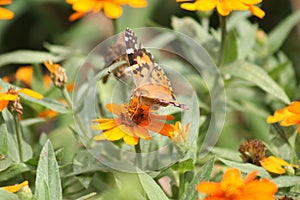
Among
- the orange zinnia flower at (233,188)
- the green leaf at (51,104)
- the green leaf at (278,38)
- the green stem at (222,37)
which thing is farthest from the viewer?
the green leaf at (278,38)

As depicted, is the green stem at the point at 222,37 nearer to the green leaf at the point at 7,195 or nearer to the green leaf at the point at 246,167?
the green leaf at the point at 246,167

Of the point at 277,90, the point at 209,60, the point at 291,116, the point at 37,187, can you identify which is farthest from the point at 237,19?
the point at 37,187

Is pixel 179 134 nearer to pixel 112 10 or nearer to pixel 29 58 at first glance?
pixel 112 10

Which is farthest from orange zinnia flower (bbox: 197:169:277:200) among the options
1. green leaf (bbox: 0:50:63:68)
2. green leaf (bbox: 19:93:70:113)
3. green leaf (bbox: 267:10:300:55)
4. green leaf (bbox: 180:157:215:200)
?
green leaf (bbox: 267:10:300:55)

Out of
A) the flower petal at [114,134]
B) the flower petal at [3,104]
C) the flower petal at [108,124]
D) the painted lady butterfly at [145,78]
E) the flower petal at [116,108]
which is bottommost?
the flower petal at [114,134]

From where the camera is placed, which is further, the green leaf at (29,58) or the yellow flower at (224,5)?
the green leaf at (29,58)

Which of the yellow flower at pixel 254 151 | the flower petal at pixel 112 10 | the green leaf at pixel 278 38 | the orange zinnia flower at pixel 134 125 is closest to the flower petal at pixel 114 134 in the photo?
the orange zinnia flower at pixel 134 125

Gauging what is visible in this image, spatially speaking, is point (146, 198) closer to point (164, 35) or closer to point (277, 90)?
point (277, 90)
